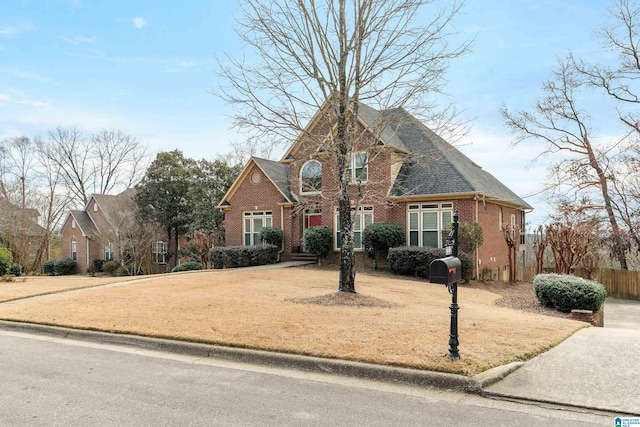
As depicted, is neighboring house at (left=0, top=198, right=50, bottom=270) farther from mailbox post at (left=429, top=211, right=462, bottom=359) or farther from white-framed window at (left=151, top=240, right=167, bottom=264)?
Answer: mailbox post at (left=429, top=211, right=462, bottom=359)

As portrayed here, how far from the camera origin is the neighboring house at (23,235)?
113 ft

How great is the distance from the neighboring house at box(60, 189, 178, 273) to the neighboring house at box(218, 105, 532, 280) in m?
10.7

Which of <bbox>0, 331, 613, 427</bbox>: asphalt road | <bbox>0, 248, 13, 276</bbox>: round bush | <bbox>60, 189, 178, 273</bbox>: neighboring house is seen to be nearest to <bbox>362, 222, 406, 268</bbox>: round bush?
<bbox>0, 331, 613, 427</bbox>: asphalt road

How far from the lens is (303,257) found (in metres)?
24.1

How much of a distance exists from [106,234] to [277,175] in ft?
57.5

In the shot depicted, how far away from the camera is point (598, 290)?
40.7 feet

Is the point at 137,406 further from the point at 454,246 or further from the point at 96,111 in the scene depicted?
the point at 96,111

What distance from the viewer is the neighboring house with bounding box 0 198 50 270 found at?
3444 centimetres

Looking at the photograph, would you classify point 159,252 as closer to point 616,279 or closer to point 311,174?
point 311,174

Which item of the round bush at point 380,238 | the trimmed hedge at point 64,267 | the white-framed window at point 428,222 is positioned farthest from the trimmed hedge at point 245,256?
the trimmed hedge at point 64,267

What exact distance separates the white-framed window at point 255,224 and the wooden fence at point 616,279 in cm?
1467

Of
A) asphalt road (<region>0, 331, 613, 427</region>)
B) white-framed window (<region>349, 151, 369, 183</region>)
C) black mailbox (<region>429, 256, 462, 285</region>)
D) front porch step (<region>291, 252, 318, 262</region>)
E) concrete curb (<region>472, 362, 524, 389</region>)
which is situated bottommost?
asphalt road (<region>0, 331, 613, 427</region>)

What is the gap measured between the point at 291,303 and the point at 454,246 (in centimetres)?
586

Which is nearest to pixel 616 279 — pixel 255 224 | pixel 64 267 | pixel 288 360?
pixel 255 224
